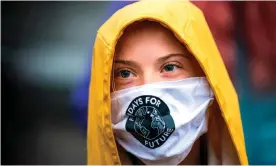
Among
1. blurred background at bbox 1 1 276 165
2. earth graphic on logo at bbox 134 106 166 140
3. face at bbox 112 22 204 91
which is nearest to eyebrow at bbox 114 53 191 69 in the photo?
face at bbox 112 22 204 91

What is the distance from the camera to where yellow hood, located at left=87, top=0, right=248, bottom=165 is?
1088 mm

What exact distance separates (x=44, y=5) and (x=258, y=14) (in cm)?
88

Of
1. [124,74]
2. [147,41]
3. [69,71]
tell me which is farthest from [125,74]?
[69,71]

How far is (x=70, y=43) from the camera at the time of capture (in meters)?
1.71

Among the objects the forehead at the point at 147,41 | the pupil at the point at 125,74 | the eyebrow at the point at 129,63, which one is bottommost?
the pupil at the point at 125,74

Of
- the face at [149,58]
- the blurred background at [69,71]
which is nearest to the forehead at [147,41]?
the face at [149,58]

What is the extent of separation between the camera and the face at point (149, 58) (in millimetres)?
1090

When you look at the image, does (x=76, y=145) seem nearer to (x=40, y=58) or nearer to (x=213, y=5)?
(x=40, y=58)

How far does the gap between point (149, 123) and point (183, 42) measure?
23 cm

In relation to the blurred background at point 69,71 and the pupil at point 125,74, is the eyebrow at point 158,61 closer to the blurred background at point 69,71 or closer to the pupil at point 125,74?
the pupil at point 125,74

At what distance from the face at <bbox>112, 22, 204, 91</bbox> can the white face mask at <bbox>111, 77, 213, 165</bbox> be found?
26mm

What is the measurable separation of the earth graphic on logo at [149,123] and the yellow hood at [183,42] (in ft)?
0.29

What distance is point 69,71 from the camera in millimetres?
1711

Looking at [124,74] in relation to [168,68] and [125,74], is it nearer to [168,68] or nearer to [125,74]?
[125,74]
